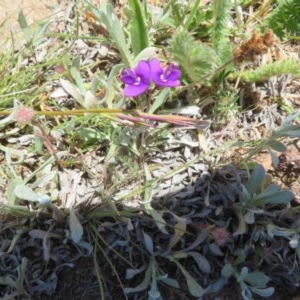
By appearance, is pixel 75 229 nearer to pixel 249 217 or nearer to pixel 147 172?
pixel 147 172

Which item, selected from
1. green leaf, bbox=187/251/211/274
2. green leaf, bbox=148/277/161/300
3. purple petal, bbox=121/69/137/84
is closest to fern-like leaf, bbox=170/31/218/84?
purple petal, bbox=121/69/137/84

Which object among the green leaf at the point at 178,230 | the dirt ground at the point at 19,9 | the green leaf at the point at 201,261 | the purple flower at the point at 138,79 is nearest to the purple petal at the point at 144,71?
the purple flower at the point at 138,79

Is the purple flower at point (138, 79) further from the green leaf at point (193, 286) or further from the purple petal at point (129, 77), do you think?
the green leaf at point (193, 286)

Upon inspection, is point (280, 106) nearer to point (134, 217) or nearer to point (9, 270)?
point (134, 217)

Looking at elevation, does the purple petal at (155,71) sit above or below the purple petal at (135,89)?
above

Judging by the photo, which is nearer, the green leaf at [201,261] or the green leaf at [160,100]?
the green leaf at [201,261]

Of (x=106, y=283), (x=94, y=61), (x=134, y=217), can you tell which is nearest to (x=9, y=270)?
(x=106, y=283)
